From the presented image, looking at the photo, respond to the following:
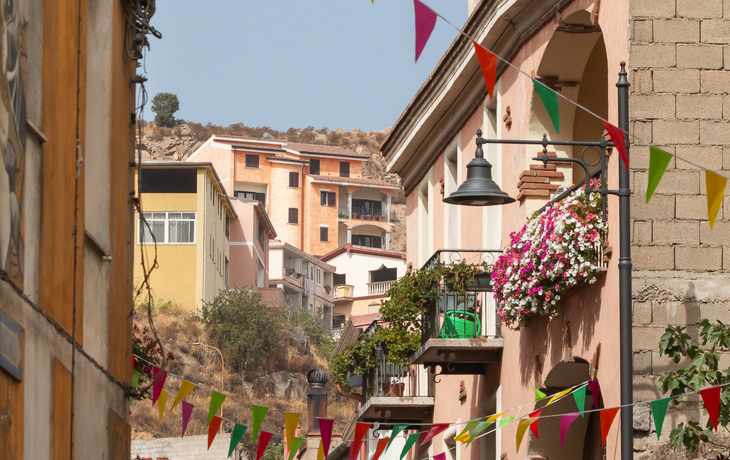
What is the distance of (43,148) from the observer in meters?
6.11

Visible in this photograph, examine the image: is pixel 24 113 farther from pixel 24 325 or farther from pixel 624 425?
pixel 624 425

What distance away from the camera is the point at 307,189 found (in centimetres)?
7625

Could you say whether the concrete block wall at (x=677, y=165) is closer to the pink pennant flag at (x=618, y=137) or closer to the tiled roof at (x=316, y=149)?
the pink pennant flag at (x=618, y=137)

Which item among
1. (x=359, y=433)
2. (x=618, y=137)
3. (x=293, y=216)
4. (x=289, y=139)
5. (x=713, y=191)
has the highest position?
(x=289, y=139)

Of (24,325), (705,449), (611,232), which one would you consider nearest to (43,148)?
(24,325)

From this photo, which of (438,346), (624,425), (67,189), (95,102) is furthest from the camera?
(438,346)

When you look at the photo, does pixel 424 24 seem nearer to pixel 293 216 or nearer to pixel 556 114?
pixel 556 114

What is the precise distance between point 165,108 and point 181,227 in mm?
56500

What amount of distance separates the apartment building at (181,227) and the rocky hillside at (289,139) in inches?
1428

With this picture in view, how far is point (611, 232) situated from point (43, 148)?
4996 mm

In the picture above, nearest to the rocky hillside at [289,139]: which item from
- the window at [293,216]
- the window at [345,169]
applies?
the window at [345,169]

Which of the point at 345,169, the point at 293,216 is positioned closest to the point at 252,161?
the point at 293,216

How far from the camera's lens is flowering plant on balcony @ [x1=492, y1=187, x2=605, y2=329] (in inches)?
367

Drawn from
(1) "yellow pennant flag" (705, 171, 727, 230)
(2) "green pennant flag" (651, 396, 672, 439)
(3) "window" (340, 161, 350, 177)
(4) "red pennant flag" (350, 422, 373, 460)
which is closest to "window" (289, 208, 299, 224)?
(3) "window" (340, 161, 350, 177)
